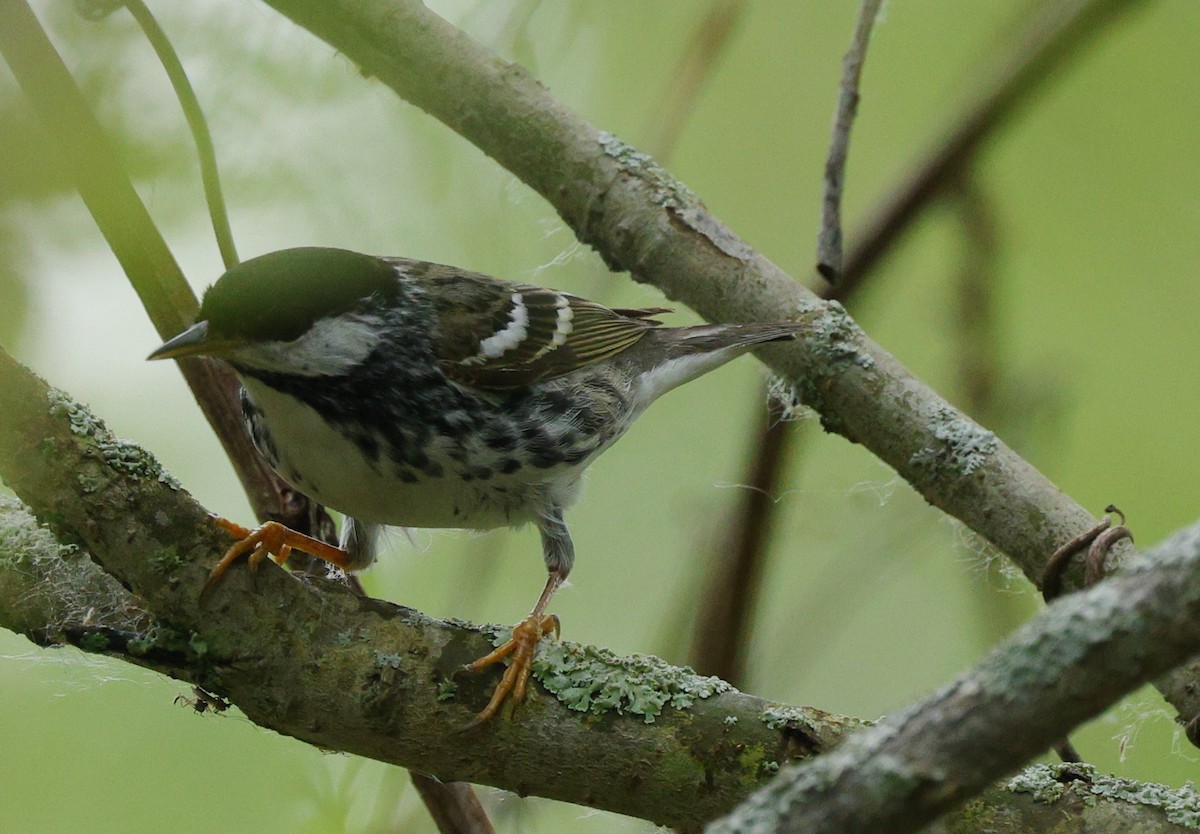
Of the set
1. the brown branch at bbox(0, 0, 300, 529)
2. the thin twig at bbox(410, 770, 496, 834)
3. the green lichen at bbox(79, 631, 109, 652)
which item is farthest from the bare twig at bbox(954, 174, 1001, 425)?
the green lichen at bbox(79, 631, 109, 652)

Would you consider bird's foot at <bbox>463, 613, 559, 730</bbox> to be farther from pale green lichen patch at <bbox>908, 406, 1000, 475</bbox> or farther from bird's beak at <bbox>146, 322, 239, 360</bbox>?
pale green lichen patch at <bbox>908, 406, 1000, 475</bbox>

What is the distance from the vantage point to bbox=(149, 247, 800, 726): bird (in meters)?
2.48

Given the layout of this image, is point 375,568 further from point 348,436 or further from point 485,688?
point 485,688

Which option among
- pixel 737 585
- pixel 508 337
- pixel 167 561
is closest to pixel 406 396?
pixel 508 337

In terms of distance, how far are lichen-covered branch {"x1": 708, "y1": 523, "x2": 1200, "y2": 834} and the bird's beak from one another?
1706 millimetres

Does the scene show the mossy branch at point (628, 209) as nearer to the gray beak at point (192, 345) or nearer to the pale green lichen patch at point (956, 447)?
the pale green lichen patch at point (956, 447)

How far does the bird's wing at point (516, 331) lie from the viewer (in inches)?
116

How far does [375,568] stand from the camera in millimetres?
3229

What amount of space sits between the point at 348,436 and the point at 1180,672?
199cm

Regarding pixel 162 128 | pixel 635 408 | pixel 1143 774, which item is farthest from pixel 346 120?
pixel 1143 774

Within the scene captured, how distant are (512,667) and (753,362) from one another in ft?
7.40

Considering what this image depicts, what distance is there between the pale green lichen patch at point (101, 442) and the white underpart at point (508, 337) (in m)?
0.99

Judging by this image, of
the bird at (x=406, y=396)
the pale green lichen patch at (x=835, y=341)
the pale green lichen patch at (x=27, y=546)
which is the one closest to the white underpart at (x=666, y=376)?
the bird at (x=406, y=396)

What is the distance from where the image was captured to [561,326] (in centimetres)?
345
